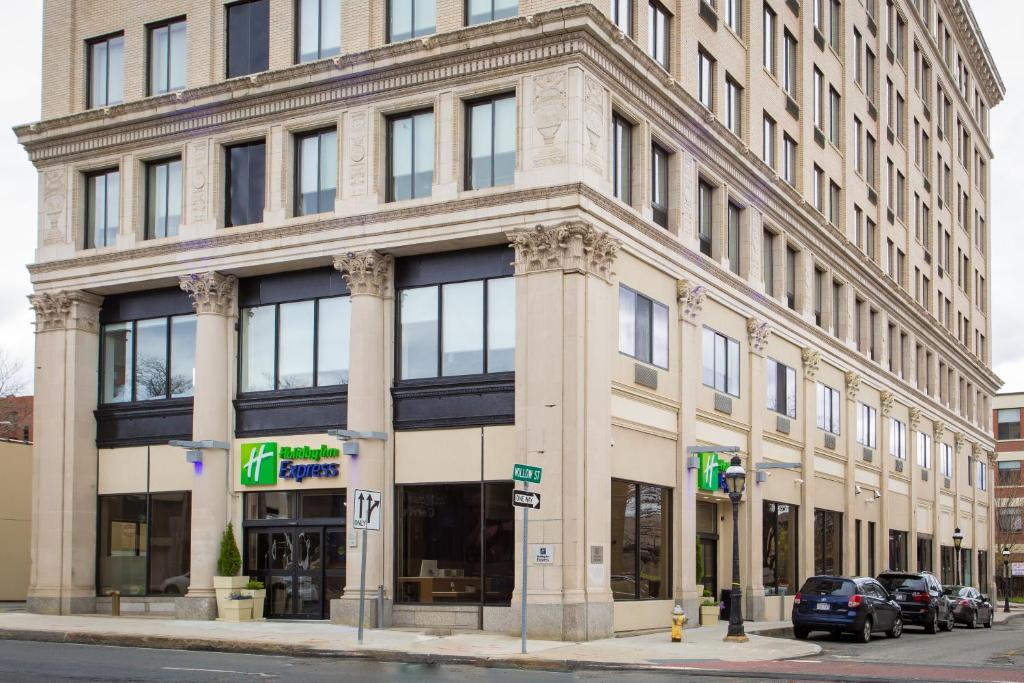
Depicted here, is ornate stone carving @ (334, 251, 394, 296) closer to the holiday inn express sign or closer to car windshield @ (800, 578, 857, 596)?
the holiday inn express sign

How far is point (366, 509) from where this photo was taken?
25.4m

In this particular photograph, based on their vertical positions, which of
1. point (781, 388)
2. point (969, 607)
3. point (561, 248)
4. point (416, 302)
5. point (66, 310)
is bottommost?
point (969, 607)

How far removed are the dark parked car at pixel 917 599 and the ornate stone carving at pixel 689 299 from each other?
10541mm

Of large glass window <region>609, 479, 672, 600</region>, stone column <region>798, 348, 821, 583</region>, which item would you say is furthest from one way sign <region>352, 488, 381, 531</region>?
stone column <region>798, 348, 821, 583</region>

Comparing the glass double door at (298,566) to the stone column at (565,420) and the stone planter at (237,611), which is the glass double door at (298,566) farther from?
the stone column at (565,420)

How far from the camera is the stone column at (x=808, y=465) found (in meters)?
44.3

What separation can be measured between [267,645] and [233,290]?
11702 mm

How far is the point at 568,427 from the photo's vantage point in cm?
2872

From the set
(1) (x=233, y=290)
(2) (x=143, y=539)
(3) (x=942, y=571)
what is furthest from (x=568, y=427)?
(3) (x=942, y=571)

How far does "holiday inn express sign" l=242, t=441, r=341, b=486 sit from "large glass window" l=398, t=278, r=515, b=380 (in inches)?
116

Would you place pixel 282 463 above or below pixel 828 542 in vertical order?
above

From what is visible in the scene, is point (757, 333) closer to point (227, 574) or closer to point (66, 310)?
point (227, 574)

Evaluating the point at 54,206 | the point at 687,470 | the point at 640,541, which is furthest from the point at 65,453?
the point at 687,470

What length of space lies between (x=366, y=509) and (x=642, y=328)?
33.5ft
